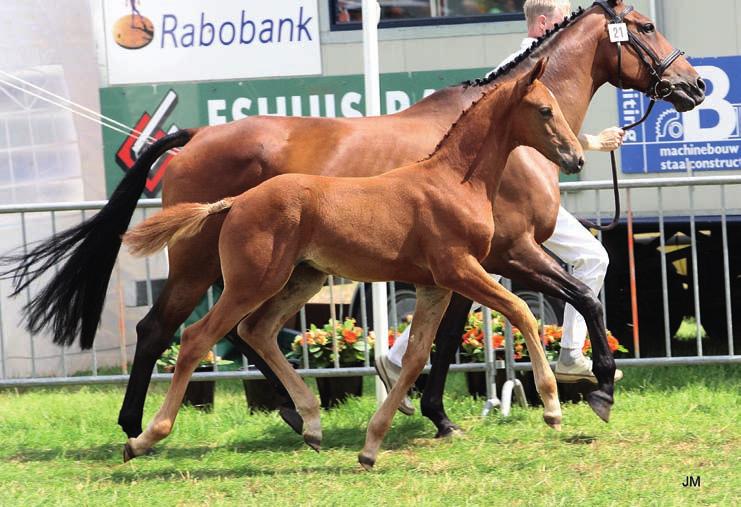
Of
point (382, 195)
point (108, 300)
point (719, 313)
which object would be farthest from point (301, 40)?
point (719, 313)

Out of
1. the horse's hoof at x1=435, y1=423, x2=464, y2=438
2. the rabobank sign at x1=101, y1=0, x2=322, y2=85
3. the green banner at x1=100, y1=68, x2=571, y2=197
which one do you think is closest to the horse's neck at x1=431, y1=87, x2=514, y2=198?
the horse's hoof at x1=435, y1=423, x2=464, y2=438

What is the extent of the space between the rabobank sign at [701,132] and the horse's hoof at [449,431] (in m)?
2.66

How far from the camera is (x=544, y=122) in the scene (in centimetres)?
514

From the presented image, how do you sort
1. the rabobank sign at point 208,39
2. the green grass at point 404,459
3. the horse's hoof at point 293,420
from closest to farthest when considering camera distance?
the green grass at point 404,459
the horse's hoof at point 293,420
the rabobank sign at point 208,39

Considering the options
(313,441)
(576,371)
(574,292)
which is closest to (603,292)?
(576,371)

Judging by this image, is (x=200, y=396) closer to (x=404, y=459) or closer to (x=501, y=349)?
(x=501, y=349)

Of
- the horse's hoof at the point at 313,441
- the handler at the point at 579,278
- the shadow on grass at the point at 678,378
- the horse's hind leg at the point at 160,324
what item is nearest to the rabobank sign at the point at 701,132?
the shadow on grass at the point at 678,378

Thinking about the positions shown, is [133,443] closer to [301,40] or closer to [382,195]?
[382,195]

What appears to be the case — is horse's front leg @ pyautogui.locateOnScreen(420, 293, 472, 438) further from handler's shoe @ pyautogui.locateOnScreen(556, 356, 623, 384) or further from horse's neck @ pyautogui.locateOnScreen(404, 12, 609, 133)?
horse's neck @ pyautogui.locateOnScreen(404, 12, 609, 133)

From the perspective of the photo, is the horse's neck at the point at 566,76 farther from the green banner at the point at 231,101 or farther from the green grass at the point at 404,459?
the green banner at the point at 231,101

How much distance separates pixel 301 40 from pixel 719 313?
388cm

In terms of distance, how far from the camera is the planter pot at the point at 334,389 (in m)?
7.23

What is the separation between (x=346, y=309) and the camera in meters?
9.49

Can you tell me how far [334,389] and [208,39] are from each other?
101 inches
